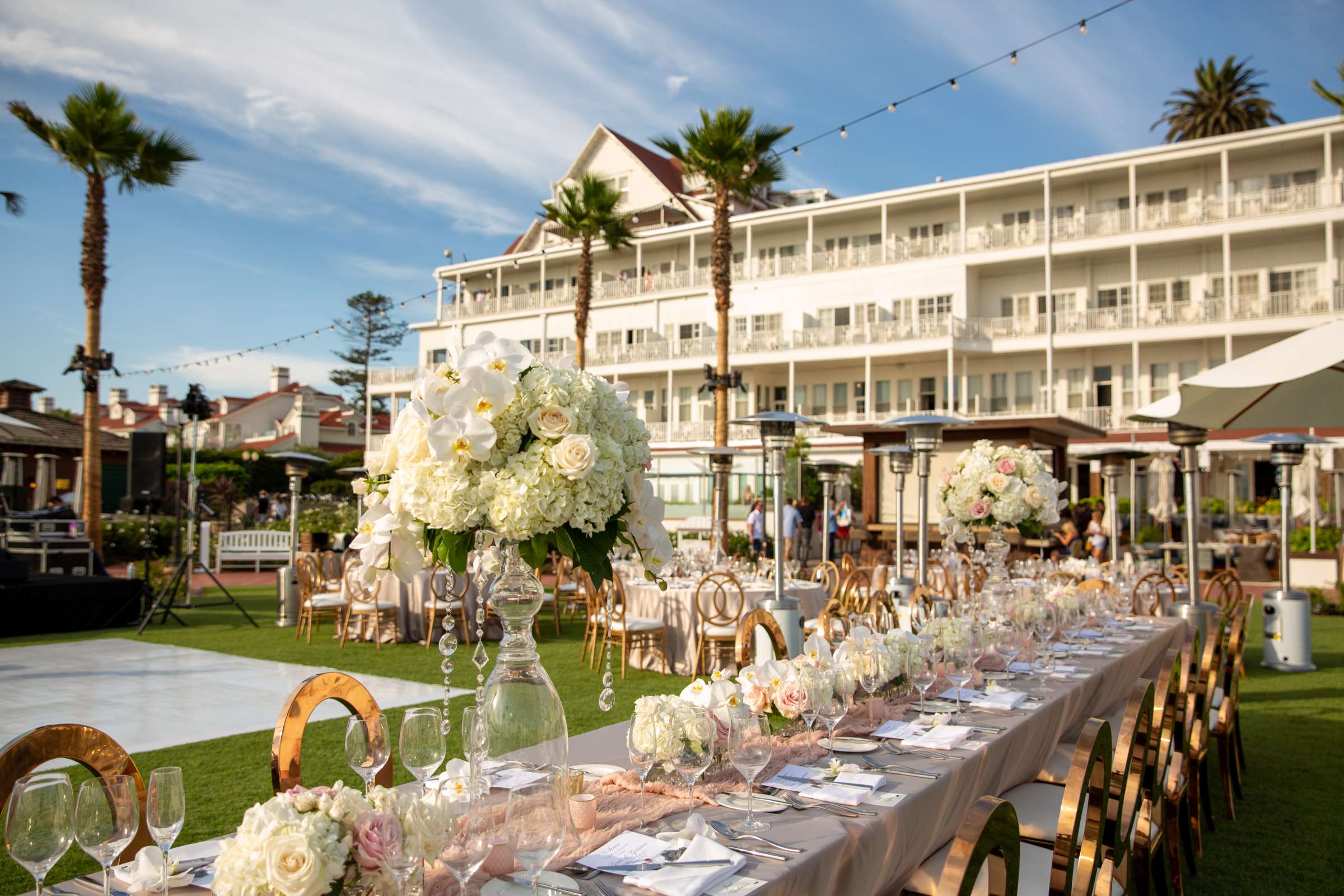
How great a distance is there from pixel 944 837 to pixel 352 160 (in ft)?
77.7

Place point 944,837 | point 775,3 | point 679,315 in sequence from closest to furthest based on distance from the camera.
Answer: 1. point 944,837
2. point 775,3
3. point 679,315

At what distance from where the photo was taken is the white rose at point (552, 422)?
5.87 feet

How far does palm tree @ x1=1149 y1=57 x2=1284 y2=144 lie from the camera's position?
33250 millimetres

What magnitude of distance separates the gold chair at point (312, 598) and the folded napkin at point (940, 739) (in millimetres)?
8366

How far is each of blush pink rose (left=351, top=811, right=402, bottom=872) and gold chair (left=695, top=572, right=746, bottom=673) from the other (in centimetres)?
658

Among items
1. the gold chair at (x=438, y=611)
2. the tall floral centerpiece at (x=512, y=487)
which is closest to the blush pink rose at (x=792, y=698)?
the tall floral centerpiece at (x=512, y=487)

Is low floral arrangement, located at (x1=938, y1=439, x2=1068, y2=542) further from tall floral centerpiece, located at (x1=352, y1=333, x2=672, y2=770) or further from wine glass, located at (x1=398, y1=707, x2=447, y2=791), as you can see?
wine glass, located at (x1=398, y1=707, x2=447, y2=791)

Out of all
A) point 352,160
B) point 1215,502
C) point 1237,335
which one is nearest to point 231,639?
point 352,160

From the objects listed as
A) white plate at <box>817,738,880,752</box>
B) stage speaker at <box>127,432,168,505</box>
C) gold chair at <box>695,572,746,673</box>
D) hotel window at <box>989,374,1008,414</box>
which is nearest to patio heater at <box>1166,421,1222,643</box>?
gold chair at <box>695,572,746,673</box>

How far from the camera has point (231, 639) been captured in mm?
10547

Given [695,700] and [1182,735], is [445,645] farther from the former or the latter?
[1182,735]

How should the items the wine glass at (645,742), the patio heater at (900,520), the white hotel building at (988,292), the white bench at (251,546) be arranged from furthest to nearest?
the white hotel building at (988,292)
the white bench at (251,546)
the patio heater at (900,520)
the wine glass at (645,742)

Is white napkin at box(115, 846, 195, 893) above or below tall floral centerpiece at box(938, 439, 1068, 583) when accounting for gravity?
below

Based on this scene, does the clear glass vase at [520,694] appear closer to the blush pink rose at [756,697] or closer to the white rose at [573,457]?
the white rose at [573,457]
